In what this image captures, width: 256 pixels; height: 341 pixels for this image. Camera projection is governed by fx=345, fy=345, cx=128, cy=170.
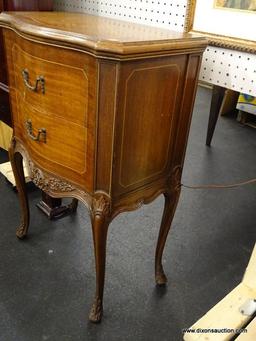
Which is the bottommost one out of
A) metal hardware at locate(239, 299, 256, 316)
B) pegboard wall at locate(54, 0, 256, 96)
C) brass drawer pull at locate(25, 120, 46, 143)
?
metal hardware at locate(239, 299, 256, 316)

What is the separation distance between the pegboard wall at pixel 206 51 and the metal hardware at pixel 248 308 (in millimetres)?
585

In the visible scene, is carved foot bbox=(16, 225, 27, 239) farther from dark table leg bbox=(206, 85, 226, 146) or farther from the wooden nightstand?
dark table leg bbox=(206, 85, 226, 146)

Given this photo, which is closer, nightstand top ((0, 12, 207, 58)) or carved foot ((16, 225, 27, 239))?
nightstand top ((0, 12, 207, 58))

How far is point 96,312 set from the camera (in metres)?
1.12

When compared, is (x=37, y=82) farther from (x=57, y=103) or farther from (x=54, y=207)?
(x=54, y=207)

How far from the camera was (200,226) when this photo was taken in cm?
167

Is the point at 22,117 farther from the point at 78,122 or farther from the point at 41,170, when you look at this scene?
the point at 78,122

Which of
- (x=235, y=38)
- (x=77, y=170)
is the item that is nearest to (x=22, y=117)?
(x=77, y=170)

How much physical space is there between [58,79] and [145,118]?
0.23 meters

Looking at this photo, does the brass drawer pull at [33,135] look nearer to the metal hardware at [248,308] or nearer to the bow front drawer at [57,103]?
the bow front drawer at [57,103]

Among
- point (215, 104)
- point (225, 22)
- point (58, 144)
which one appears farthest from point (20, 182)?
point (215, 104)

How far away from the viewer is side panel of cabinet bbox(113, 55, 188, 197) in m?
0.78

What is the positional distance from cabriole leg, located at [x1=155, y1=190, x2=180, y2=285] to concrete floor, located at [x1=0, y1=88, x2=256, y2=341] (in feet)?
0.15

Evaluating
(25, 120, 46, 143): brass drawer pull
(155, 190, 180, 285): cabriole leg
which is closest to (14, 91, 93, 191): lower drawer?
(25, 120, 46, 143): brass drawer pull
